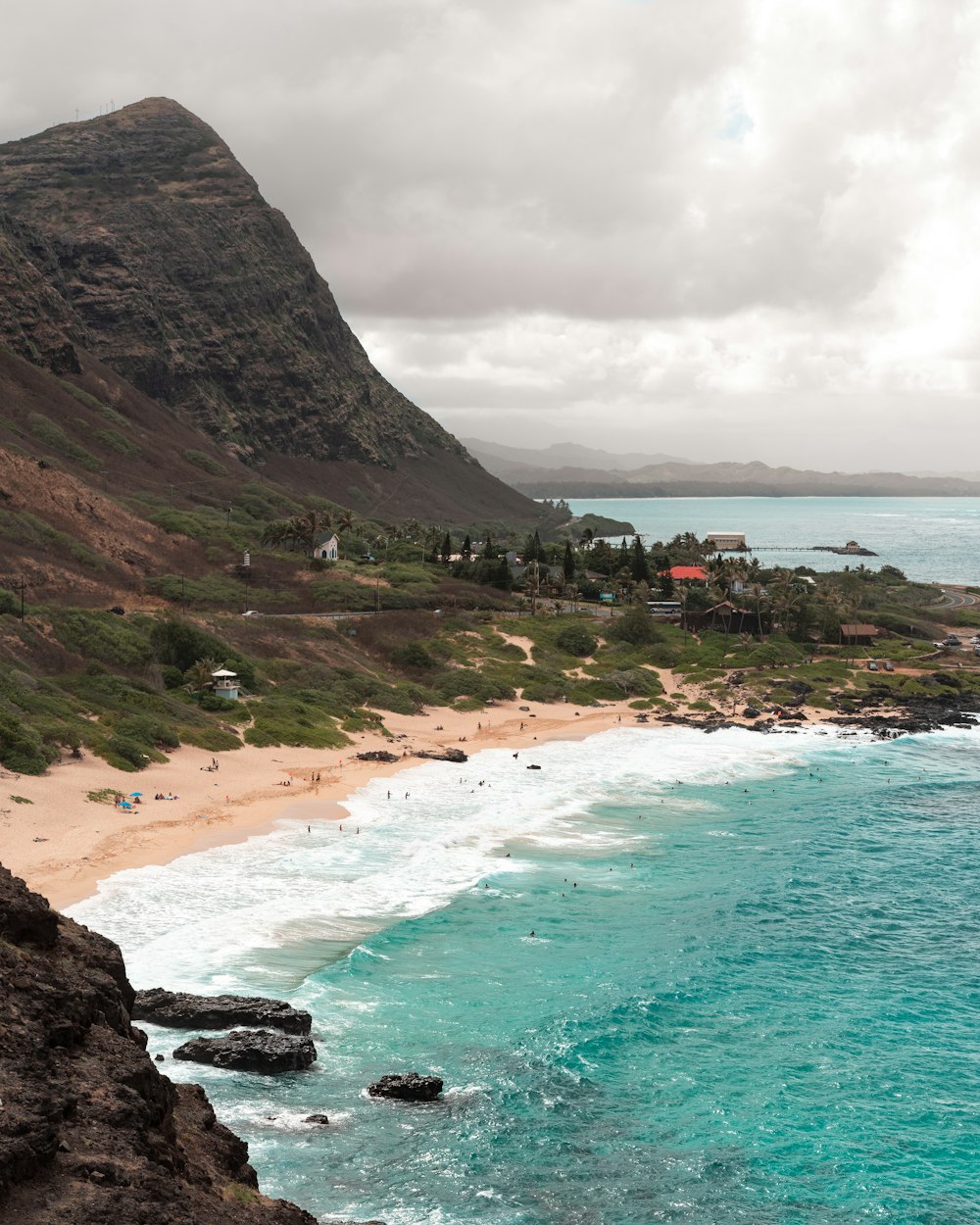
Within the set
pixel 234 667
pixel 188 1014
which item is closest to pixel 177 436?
pixel 234 667

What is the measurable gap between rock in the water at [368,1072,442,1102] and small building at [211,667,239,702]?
4244 cm

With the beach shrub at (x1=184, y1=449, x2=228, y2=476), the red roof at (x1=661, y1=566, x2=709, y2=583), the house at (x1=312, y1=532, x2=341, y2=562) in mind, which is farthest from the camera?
the beach shrub at (x1=184, y1=449, x2=228, y2=476)

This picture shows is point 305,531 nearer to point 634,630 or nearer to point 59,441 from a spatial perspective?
point 634,630

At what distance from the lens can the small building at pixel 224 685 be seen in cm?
6644

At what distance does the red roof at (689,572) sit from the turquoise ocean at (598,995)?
77.8 metres

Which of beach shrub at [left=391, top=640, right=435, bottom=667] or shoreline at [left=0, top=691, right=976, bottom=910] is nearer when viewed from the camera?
shoreline at [left=0, top=691, right=976, bottom=910]

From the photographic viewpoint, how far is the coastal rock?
90.7ft

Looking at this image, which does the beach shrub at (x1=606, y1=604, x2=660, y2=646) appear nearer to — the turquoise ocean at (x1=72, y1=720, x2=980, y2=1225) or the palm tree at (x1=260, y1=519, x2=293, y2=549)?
the palm tree at (x1=260, y1=519, x2=293, y2=549)

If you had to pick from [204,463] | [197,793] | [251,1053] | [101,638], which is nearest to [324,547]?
[101,638]

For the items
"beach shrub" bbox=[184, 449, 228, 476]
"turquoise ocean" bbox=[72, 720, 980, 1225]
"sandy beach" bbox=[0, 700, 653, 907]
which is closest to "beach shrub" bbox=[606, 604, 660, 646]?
"sandy beach" bbox=[0, 700, 653, 907]

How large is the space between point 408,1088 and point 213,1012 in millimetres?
5600

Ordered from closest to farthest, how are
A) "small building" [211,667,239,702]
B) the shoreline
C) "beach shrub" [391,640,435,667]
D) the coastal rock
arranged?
the coastal rock, the shoreline, "small building" [211,667,239,702], "beach shrub" [391,640,435,667]

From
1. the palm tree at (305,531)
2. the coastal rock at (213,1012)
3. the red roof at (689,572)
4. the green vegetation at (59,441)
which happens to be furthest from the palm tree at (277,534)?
the coastal rock at (213,1012)

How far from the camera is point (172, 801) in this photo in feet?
158
